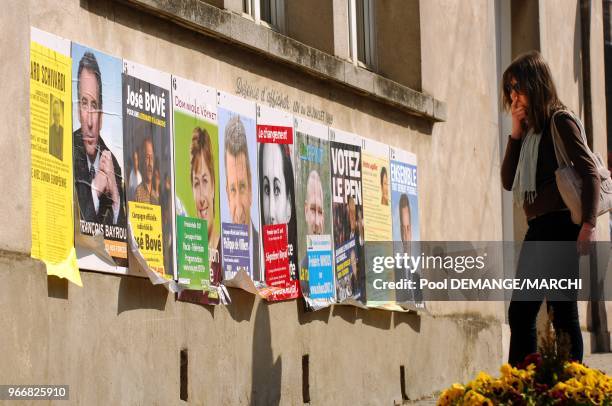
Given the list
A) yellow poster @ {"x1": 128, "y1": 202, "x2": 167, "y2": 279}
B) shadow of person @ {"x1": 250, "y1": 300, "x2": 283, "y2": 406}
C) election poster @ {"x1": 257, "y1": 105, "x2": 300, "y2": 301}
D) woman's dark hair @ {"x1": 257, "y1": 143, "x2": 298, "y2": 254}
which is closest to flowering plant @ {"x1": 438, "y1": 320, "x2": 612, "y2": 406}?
yellow poster @ {"x1": 128, "y1": 202, "x2": 167, "y2": 279}

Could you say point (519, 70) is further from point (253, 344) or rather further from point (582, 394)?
point (582, 394)

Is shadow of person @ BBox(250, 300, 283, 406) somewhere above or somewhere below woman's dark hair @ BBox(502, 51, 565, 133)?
below

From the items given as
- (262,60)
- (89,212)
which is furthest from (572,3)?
(89,212)

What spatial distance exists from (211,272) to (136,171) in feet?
3.09

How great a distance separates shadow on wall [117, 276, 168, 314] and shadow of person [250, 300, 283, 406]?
3.54 feet

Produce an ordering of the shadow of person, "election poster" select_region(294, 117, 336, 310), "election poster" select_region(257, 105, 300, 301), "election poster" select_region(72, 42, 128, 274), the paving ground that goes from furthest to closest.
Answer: the paving ground → "election poster" select_region(294, 117, 336, 310) → "election poster" select_region(257, 105, 300, 301) → the shadow of person → "election poster" select_region(72, 42, 128, 274)

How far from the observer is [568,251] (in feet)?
26.1

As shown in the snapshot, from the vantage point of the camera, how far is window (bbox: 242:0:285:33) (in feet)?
31.5

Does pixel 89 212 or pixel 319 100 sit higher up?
pixel 319 100

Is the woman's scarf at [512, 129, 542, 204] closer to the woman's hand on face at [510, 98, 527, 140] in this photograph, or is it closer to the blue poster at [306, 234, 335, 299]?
the woman's hand on face at [510, 98, 527, 140]

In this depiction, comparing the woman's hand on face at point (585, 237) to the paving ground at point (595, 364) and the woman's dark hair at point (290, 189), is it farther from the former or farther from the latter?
the paving ground at point (595, 364)

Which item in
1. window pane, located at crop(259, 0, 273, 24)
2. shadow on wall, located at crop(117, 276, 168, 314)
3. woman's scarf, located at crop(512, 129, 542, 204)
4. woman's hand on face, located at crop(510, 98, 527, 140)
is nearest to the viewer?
shadow on wall, located at crop(117, 276, 168, 314)

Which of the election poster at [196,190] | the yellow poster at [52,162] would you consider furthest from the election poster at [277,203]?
the yellow poster at [52,162]

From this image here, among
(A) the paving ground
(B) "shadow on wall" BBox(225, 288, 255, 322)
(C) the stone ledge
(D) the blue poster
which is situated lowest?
(A) the paving ground
